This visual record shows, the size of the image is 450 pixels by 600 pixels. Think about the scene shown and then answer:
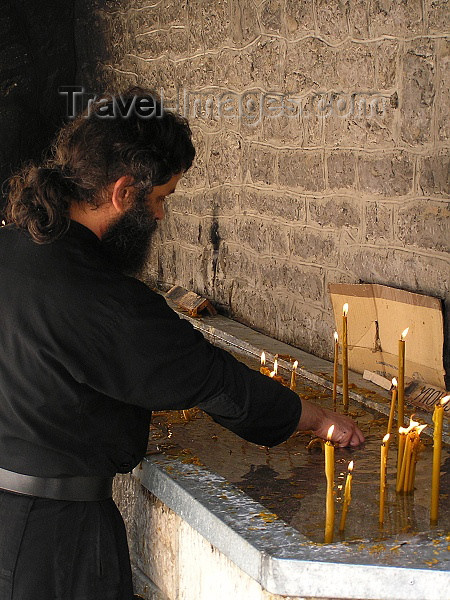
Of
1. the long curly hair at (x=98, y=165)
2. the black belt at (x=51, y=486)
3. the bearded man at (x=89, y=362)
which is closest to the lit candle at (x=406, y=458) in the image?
the bearded man at (x=89, y=362)

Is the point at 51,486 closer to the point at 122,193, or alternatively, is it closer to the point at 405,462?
the point at 122,193

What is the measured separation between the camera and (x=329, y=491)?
188 centimetres

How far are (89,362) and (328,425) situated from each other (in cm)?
74

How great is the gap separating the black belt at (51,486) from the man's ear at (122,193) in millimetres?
656

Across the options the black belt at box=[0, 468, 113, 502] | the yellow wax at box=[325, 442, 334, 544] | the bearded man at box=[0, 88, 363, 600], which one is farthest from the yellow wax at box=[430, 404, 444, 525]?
the black belt at box=[0, 468, 113, 502]

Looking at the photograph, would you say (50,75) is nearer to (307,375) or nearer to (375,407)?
(307,375)

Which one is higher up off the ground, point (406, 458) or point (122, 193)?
point (122, 193)

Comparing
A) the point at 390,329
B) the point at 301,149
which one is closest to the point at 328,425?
the point at 390,329

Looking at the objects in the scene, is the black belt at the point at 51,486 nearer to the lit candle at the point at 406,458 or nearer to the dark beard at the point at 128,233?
the dark beard at the point at 128,233

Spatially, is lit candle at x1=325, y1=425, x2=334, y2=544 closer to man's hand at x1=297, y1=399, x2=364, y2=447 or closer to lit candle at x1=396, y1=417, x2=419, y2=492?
lit candle at x1=396, y1=417, x2=419, y2=492

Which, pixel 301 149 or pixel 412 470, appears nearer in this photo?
pixel 412 470

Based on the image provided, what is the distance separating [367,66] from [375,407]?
1.40m

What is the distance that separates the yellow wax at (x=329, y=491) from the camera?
187cm

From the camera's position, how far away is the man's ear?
2.12 metres
